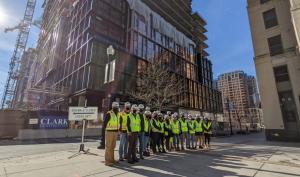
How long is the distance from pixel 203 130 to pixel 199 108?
124 ft


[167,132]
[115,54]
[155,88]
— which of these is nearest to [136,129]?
[167,132]

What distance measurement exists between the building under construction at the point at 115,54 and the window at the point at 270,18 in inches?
787

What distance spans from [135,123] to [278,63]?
2072cm

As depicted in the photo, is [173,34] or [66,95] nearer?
[66,95]

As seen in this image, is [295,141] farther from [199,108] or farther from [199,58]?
[199,58]

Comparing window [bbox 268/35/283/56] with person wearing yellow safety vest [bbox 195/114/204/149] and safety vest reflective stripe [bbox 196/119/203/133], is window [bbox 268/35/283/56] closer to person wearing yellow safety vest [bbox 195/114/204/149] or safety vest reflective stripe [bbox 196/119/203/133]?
person wearing yellow safety vest [bbox 195/114/204/149]

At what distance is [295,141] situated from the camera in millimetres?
17219

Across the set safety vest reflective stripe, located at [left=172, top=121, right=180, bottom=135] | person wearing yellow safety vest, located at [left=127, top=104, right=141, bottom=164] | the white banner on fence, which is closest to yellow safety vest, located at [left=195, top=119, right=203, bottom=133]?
safety vest reflective stripe, located at [left=172, top=121, right=180, bottom=135]

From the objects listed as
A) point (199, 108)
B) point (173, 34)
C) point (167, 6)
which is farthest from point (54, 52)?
point (199, 108)

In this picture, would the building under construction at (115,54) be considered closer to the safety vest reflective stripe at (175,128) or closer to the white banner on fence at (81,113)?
the white banner on fence at (81,113)

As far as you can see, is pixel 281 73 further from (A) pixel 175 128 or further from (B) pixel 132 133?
(B) pixel 132 133

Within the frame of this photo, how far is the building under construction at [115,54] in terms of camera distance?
2962 cm

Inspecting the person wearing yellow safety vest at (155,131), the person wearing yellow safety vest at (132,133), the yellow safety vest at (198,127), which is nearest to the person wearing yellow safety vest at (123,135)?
the person wearing yellow safety vest at (132,133)

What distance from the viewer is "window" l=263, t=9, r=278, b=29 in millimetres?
21359
